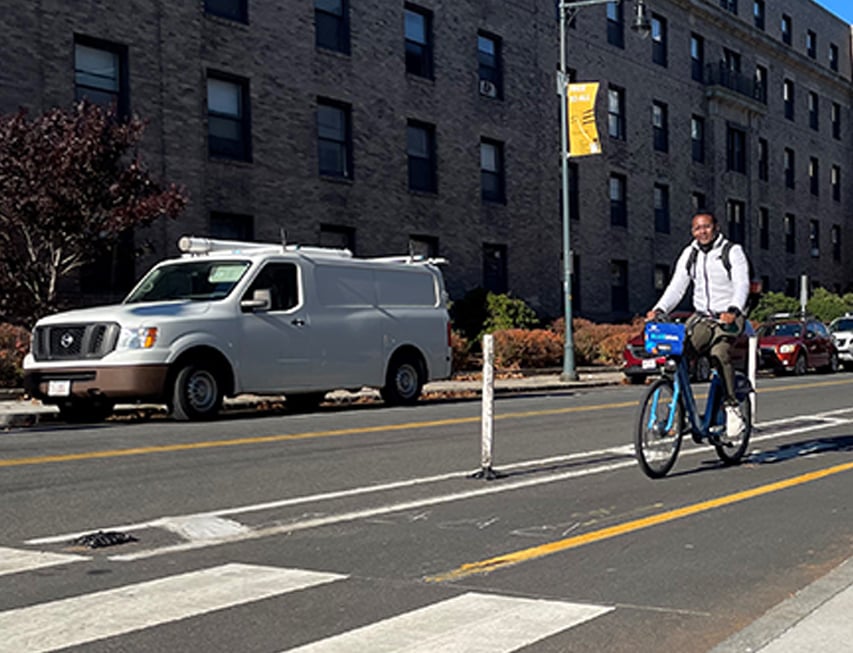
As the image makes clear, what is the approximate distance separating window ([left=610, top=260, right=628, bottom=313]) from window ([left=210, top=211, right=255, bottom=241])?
16586 mm

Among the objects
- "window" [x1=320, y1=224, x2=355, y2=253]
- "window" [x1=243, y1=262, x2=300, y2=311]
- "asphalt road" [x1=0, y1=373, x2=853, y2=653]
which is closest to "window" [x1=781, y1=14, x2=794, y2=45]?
"window" [x1=320, y1=224, x2=355, y2=253]

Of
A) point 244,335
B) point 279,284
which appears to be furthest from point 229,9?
point 244,335

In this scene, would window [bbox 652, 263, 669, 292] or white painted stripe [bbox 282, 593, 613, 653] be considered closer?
white painted stripe [bbox 282, 593, 613, 653]

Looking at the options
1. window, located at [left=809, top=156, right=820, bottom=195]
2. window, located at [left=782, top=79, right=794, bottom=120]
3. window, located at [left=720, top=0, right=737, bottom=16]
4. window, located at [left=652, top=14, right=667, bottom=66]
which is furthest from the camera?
window, located at [left=809, top=156, right=820, bottom=195]

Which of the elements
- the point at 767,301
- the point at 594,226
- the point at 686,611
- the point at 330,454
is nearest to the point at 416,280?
the point at 330,454

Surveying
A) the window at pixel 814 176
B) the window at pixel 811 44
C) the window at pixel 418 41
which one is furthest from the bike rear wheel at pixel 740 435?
the window at pixel 811 44

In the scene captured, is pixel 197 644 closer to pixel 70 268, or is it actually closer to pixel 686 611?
pixel 686 611

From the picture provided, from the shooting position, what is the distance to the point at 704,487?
8.37 m

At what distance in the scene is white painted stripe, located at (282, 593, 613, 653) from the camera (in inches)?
173

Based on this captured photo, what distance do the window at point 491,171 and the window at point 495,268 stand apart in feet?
4.64

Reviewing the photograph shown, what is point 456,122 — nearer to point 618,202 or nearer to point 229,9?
point 229,9

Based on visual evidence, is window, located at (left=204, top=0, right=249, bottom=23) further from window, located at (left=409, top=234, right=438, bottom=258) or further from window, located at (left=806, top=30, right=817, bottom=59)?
window, located at (left=806, top=30, right=817, bottom=59)

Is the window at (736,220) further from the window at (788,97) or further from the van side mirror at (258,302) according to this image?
the van side mirror at (258,302)

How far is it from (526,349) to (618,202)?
1310 centimetres
